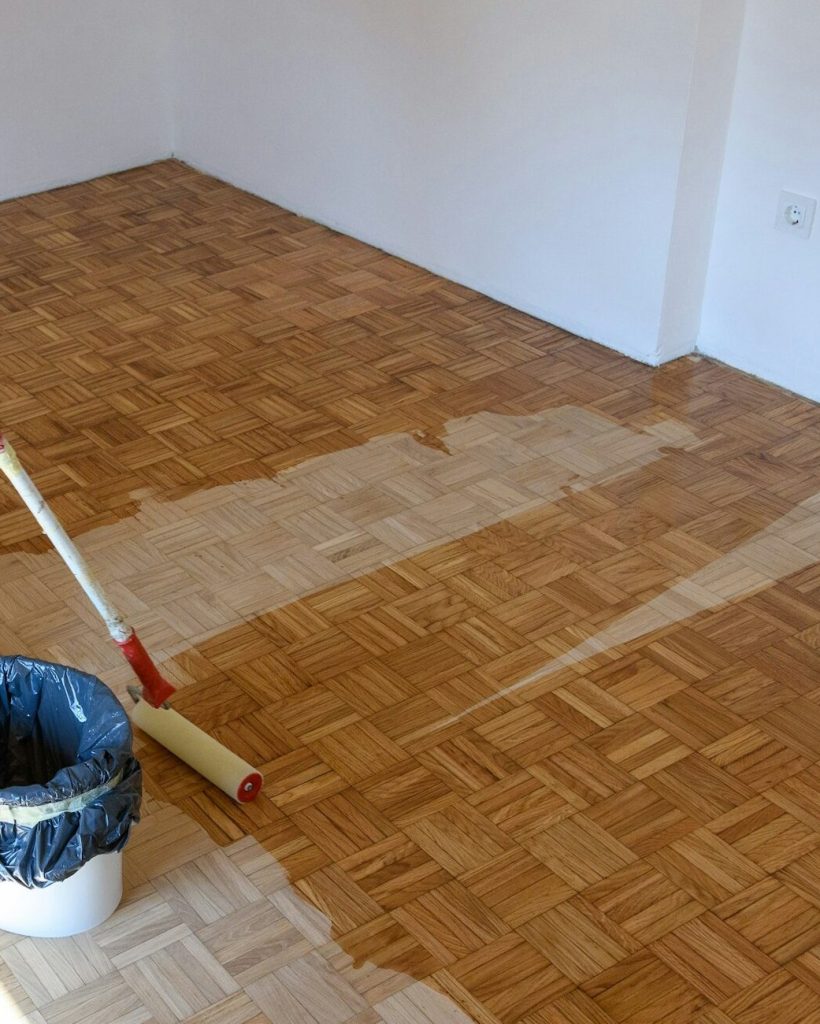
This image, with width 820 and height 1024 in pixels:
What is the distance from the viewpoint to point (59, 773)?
159 centimetres

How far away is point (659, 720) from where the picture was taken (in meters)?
2.07

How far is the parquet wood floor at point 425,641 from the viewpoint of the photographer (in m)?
1.68

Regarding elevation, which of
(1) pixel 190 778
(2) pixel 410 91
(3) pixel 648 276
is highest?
(2) pixel 410 91

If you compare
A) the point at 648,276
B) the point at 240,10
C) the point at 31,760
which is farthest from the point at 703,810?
the point at 240,10

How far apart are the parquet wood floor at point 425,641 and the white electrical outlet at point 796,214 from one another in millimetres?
364

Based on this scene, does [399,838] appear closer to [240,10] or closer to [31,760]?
[31,760]

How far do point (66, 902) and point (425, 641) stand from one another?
773mm

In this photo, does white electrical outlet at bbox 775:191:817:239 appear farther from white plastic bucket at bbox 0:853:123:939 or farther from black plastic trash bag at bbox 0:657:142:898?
white plastic bucket at bbox 0:853:123:939

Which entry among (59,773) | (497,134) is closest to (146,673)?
(59,773)

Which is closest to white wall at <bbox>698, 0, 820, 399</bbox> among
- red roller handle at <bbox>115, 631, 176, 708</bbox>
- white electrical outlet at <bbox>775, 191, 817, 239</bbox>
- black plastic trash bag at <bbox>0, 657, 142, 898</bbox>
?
→ white electrical outlet at <bbox>775, 191, 817, 239</bbox>

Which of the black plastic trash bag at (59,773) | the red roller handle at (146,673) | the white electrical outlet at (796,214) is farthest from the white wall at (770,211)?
the black plastic trash bag at (59,773)

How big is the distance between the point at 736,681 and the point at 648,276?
4.01ft

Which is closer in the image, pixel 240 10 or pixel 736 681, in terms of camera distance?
pixel 736 681

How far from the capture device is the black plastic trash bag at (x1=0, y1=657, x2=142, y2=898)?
62.1 inches
